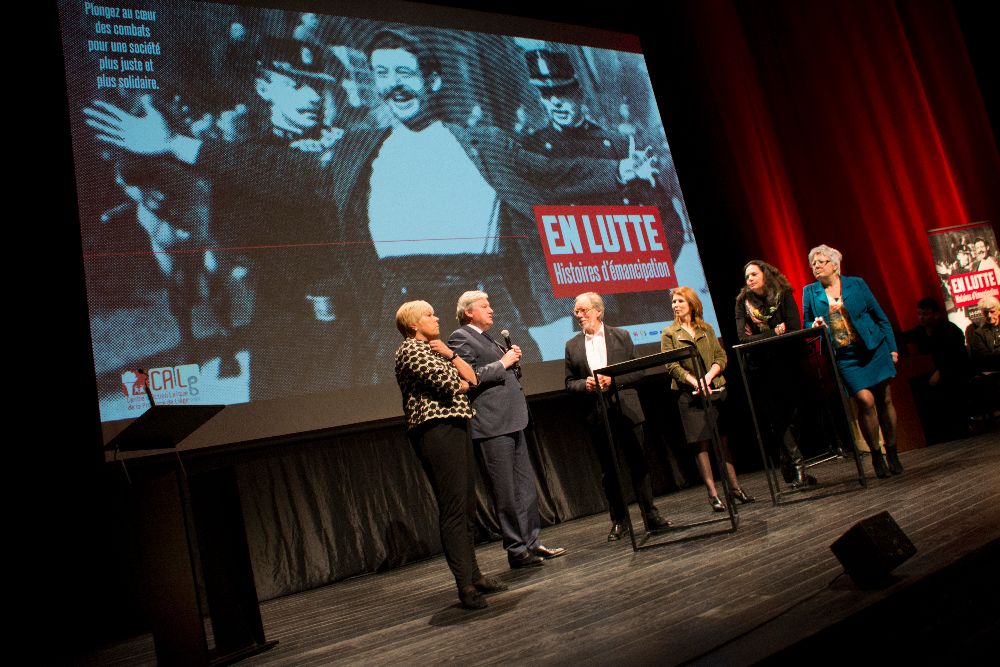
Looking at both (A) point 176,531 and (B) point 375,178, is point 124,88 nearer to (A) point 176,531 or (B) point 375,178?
(B) point 375,178

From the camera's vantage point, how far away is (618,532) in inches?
169

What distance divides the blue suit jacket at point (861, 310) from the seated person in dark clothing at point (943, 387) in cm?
220

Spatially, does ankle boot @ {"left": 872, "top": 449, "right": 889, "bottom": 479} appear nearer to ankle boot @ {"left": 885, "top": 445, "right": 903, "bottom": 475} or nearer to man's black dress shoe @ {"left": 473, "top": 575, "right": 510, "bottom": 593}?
ankle boot @ {"left": 885, "top": 445, "right": 903, "bottom": 475}

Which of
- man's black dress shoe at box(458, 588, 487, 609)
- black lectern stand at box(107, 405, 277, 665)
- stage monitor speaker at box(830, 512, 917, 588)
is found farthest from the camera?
man's black dress shoe at box(458, 588, 487, 609)

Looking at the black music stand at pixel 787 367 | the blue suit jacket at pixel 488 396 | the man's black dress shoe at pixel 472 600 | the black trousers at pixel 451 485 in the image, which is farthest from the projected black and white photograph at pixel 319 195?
the man's black dress shoe at pixel 472 600

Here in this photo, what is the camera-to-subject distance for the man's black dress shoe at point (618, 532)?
169 inches

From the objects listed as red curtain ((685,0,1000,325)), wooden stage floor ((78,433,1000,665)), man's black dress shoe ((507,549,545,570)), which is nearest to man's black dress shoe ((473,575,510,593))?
wooden stage floor ((78,433,1000,665))

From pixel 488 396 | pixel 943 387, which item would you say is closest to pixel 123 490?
pixel 488 396

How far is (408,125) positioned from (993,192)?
7.64 metres

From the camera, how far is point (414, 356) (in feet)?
10.1

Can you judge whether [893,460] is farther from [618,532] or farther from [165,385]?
[165,385]

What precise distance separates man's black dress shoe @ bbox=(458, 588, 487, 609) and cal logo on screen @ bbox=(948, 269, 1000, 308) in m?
6.83

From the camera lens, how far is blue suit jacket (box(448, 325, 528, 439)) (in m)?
3.87

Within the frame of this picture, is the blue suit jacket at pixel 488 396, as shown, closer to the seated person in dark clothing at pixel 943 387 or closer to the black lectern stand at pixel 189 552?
the black lectern stand at pixel 189 552
